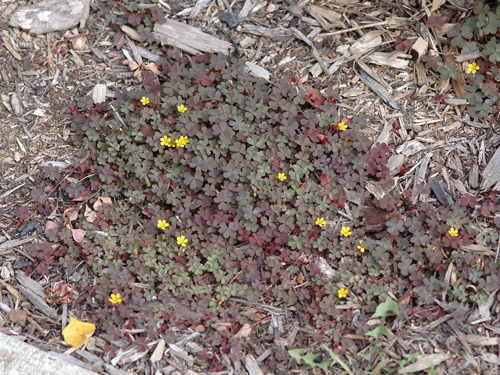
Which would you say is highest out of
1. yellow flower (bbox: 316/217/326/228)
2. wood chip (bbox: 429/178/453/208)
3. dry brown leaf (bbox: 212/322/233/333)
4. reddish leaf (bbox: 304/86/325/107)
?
reddish leaf (bbox: 304/86/325/107)

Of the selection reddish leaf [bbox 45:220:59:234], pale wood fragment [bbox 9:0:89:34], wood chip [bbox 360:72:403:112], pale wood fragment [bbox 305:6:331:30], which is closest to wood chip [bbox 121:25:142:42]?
pale wood fragment [bbox 9:0:89:34]

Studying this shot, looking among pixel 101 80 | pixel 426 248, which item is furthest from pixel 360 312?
pixel 101 80

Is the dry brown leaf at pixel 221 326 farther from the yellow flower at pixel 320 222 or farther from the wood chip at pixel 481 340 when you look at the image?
the wood chip at pixel 481 340

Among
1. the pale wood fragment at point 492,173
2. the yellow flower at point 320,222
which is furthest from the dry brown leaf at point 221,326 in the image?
the pale wood fragment at point 492,173

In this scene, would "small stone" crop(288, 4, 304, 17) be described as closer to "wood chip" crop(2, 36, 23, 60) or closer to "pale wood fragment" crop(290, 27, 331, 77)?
"pale wood fragment" crop(290, 27, 331, 77)

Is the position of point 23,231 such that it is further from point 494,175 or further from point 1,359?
point 494,175

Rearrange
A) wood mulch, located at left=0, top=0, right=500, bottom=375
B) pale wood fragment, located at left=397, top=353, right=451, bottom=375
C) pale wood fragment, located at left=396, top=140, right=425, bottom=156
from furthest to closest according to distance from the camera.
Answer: pale wood fragment, located at left=396, top=140, right=425, bottom=156
wood mulch, located at left=0, top=0, right=500, bottom=375
pale wood fragment, located at left=397, top=353, right=451, bottom=375

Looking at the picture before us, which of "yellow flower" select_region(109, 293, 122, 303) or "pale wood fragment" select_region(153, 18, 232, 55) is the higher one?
"pale wood fragment" select_region(153, 18, 232, 55)
